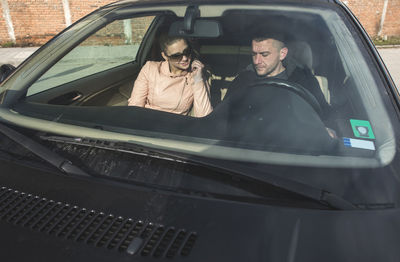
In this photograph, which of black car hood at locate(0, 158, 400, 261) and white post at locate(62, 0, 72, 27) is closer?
black car hood at locate(0, 158, 400, 261)

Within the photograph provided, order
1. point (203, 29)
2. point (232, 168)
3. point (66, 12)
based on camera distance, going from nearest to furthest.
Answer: point (232, 168)
point (203, 29)
point (66, 12)

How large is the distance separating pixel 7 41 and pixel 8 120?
41.8 ft

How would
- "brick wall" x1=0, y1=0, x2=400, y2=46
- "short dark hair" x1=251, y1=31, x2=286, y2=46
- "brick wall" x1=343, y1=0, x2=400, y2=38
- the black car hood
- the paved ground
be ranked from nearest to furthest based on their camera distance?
the black car hood → "short dark hair" x1=251, y1=31, x2=286, y2=46 → the paved ground → "brick wall" x1=0, y1=0, x2=400, y2=46 → "brick wall" x1=343, y1=0, x2=400, y2=38

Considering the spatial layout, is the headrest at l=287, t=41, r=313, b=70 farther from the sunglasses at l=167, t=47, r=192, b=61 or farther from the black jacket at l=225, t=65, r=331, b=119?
the sunglasses at l=167, t=47, r=192, b=61

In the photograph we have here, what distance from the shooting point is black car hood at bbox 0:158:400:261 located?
0.92 m

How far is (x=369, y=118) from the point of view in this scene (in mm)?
1368

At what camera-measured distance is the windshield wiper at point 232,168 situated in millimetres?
1055

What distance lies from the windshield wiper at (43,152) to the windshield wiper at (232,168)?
7 centimetres

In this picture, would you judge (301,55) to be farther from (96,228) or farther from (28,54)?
(28,54)

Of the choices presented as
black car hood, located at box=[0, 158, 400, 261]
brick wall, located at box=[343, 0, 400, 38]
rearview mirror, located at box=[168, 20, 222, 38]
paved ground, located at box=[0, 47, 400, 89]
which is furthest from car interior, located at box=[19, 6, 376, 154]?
brick wall, located at box=[343, 0, 400, 38]

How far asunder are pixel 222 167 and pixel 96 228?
460 mm

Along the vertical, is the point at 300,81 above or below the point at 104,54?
above

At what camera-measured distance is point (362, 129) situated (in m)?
1.34

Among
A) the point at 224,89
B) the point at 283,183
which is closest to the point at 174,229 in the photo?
the point at 283,183
